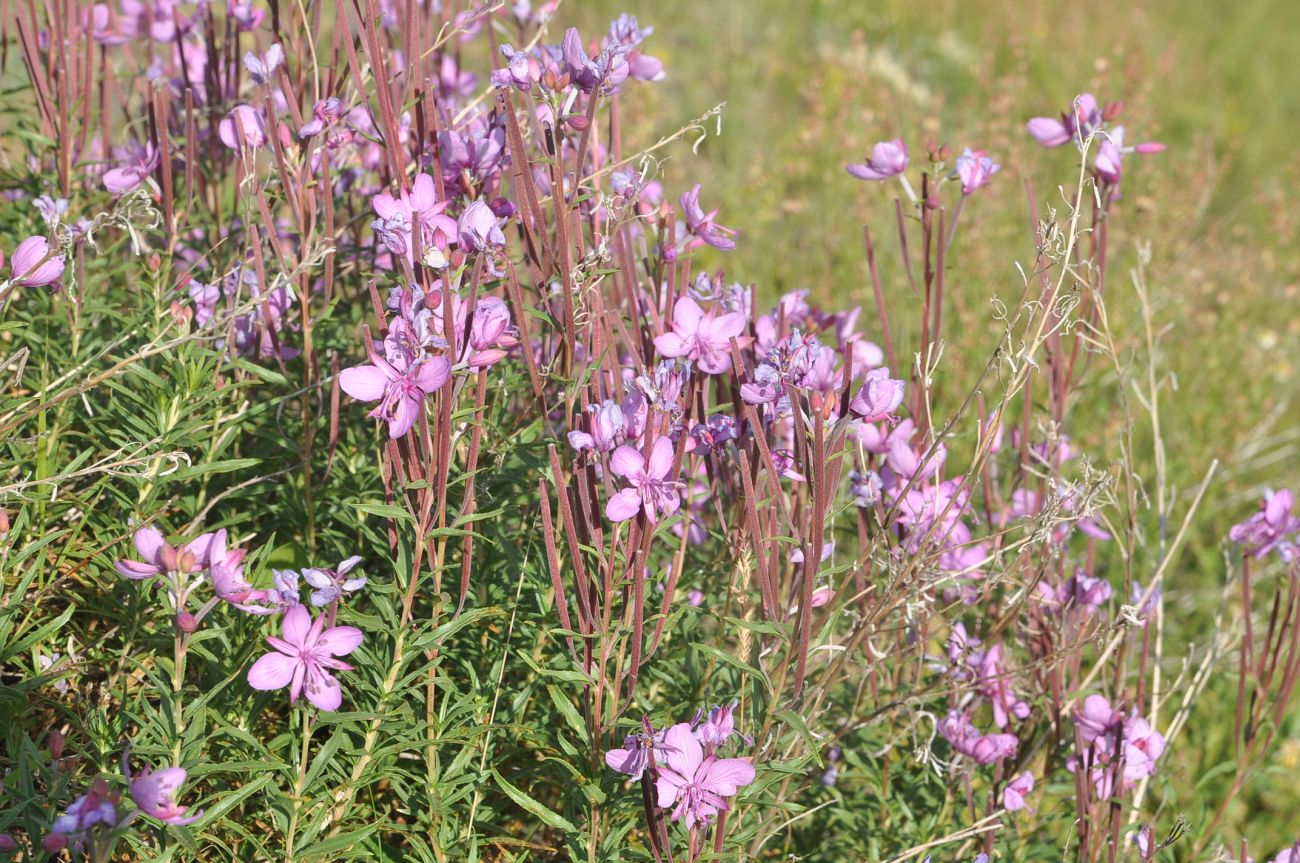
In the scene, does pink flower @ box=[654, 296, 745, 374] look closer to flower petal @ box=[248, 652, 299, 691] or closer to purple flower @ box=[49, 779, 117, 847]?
flower petal @ box=[248, 652, 299, 691]

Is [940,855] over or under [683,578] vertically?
under

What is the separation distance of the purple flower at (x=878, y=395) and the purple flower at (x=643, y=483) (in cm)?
28

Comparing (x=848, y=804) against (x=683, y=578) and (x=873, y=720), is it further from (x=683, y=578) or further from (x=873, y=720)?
(x=683, y=578)

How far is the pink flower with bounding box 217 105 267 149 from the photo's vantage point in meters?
1.88

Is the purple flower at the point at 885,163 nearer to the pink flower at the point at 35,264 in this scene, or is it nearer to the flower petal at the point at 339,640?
the flower petal at the point at 339,640

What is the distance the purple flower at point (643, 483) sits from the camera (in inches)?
57.5

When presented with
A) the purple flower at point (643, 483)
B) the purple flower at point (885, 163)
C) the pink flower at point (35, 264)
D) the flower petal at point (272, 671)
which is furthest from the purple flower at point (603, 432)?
the pink flower at point (35, 264)

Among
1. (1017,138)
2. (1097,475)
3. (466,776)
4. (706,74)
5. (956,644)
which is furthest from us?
(706,74)

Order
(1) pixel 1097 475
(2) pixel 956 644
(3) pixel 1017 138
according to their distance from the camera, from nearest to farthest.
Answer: (1) pixel 1097 475, (2) pixel 956 644, (3) pixel 1017 138

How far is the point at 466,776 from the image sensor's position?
5.52 ft

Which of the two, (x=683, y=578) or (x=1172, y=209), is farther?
(x=1172, y=209)

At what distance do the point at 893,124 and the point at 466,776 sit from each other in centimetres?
338

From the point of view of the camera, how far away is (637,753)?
4.82 ft

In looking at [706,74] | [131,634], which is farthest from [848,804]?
[706,74]
